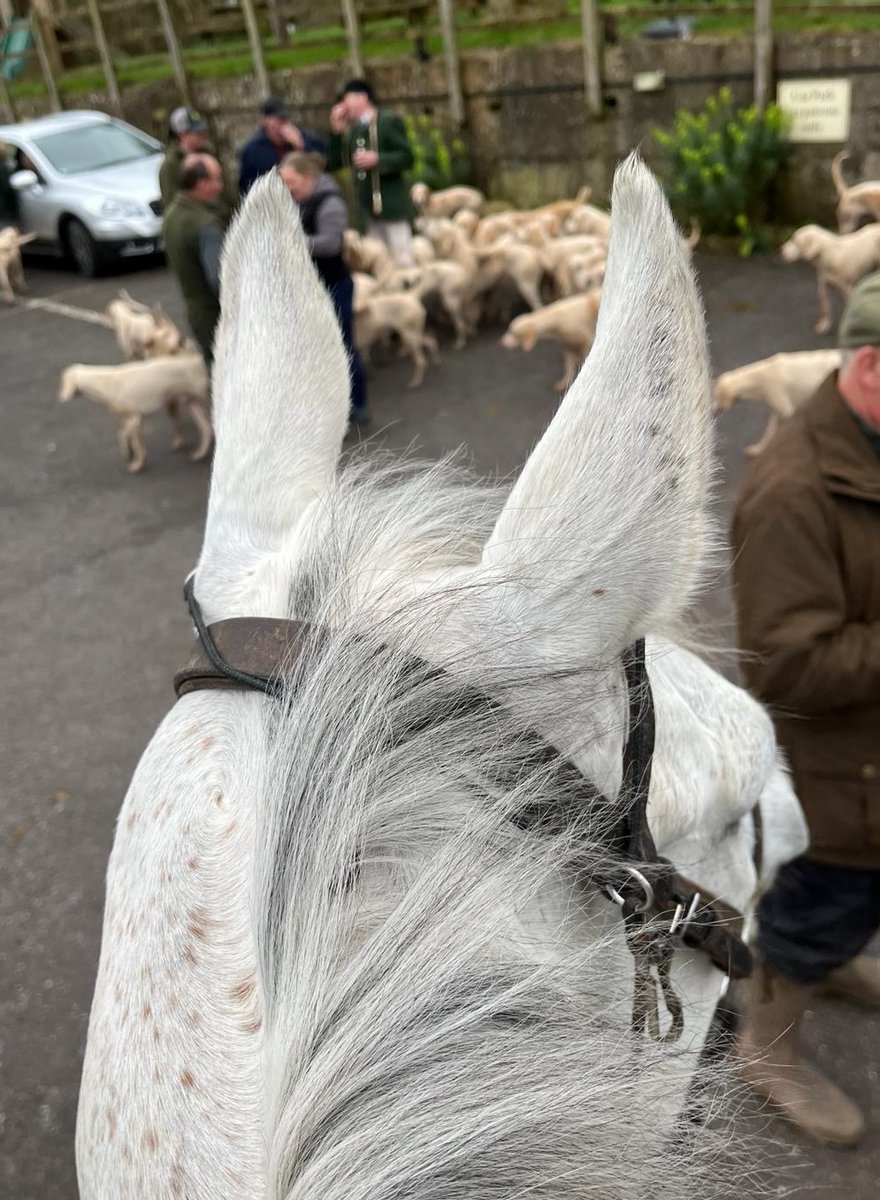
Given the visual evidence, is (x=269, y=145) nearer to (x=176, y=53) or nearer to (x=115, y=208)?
(x=115, y=208)

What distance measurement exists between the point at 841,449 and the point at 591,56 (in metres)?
9.33

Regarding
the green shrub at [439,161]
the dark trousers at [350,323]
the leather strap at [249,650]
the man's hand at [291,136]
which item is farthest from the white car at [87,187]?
the leather strap at [249,650]

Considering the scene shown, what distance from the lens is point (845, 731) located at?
1931 mm

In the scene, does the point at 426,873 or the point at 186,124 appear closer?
the point at 426,873

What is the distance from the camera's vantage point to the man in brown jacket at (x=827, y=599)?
5.76 ft

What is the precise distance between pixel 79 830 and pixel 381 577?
10.9 feet

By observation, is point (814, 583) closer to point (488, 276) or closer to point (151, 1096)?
point (151, 1096)

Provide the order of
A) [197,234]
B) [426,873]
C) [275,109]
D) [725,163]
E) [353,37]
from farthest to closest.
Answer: [353,37]
[725,163]
[275,109]
[197,234]
[426,873]

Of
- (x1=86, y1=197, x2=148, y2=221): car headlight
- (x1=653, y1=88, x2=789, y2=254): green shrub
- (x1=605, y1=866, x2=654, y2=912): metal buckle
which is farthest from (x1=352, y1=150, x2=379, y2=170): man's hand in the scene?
(x1=605, y1=866, x2=654, y2=912): metal buckle

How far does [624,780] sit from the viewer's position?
39.7 inches

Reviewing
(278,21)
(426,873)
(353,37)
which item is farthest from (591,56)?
(426,873)

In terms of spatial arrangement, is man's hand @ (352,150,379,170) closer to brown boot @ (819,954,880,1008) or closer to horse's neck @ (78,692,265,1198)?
brown boot @ (819,954,880,1008)

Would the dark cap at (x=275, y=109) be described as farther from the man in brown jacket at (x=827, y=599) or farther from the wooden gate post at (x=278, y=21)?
the wooden gate post at (x=278, y=21)

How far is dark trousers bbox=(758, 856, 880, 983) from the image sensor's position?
6.86 feet
